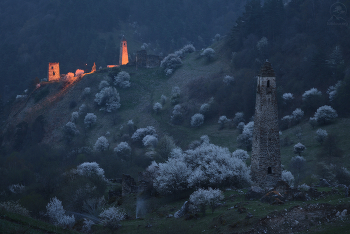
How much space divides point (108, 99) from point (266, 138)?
52.8m

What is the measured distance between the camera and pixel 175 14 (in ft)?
488

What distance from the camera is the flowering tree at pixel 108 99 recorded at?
68438mm

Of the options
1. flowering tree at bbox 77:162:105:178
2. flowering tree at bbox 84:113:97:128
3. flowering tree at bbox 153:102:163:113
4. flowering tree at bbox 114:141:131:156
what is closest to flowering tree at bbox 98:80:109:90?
flowering tree at bbox 84:113:97:128

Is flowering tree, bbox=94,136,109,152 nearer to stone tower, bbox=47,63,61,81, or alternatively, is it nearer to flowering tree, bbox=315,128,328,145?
flowering tree, bbox=315,128,328,145

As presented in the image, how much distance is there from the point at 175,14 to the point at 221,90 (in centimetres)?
9495

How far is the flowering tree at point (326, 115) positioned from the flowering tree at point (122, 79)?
4398 cm

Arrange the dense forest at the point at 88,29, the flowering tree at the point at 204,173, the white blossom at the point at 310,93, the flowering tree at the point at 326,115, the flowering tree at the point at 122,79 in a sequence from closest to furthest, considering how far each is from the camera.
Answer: the flowering tree at the point at 204,173
the flowering tree at the point at 326,115
the white blossom at the point at 310,93
the flowering tree at the point at 122,79
the dense forest at the point at 88,29

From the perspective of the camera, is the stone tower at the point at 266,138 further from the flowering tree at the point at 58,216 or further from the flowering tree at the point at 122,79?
the flowering tree at the point at 122,79

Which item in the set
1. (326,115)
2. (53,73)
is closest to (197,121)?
(326,115)

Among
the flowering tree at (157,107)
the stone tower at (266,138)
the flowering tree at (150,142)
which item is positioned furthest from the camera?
the flowering tree at (157,107)

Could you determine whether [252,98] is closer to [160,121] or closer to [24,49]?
[160,121]

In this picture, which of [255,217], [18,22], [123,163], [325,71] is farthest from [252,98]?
[18,22]

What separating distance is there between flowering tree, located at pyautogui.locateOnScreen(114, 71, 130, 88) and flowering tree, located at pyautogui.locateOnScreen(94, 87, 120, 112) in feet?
12.4

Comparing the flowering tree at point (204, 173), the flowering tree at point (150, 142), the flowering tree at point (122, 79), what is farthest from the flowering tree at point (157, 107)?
the flowering tree at point (204, 173)
